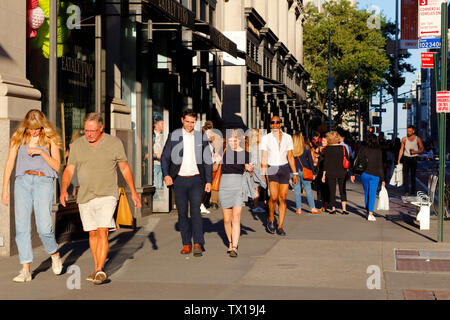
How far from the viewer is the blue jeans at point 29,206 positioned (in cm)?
863

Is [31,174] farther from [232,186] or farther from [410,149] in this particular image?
[410,149]

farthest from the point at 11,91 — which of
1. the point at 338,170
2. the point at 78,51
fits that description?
the point at 338,170

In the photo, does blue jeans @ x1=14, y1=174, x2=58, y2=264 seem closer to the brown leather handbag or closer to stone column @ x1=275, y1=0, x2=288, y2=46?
the brown leather handbag

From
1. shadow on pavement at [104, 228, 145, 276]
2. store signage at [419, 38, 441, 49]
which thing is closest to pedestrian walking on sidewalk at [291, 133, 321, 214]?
shadow on pavement at [104, 228, 145, 276]

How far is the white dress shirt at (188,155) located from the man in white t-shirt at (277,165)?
262 cm

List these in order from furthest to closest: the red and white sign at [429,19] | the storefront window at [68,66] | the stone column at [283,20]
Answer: the stone column at [283,20], the red and white sign at [429,19], the storefront window at [68,66]

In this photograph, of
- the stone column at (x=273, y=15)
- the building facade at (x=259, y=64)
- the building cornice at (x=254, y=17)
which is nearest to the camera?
the building facade at (x=259, y=64)

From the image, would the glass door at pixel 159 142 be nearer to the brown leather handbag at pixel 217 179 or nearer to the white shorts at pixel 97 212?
the brown leather handbag at pixel 217 179

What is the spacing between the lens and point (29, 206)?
8.70m

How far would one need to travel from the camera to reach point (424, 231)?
542 inches

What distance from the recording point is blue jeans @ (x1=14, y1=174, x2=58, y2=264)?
8633 mm

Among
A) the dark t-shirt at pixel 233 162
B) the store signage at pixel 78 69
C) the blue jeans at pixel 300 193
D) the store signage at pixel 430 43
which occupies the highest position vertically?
the store signage at pixel 430 43

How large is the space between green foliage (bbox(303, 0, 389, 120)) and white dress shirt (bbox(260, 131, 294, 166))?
5883 centimetres

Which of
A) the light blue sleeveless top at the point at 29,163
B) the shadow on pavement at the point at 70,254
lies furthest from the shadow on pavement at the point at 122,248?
the light blue sleeveless top at the point at 29,163
